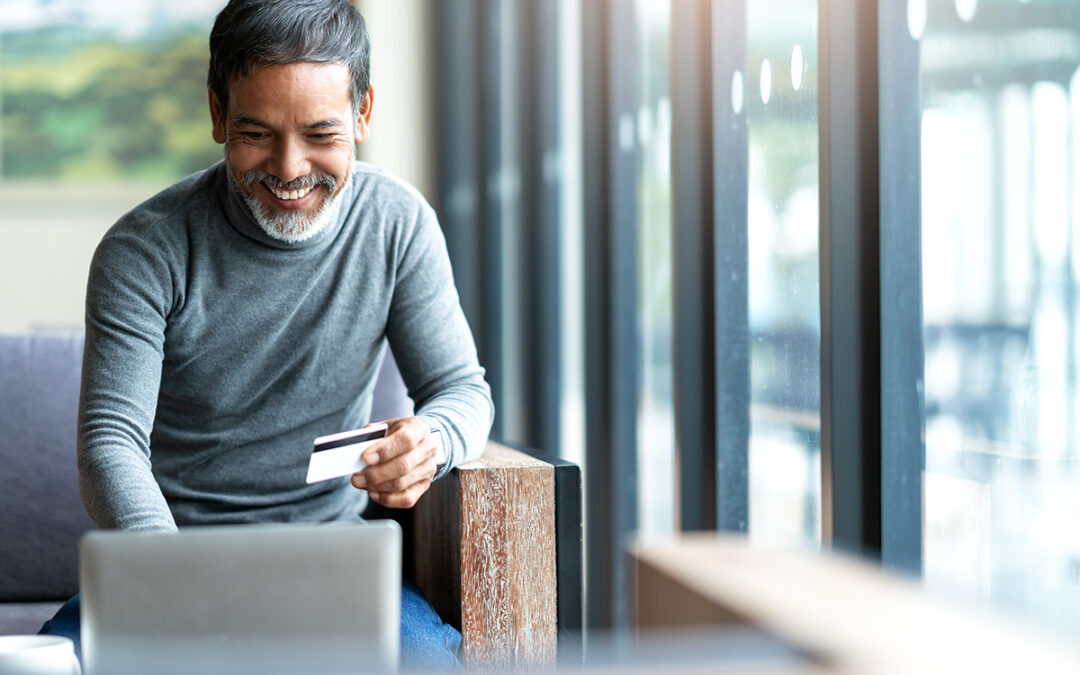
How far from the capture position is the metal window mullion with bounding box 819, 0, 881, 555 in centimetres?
138

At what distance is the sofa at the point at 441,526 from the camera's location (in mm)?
1521

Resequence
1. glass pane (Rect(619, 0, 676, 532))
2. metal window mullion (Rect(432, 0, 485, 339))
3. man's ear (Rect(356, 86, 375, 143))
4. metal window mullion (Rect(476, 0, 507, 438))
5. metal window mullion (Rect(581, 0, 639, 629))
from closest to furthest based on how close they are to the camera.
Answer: man's ear (Rect(356, 86, 375, 143)) < glass pane (Rect(619, 0, 676, 532)) < metal window mullion (Rect(581, 0, 639, 629)) < metal window mullion (Rect(476, 0, 507, 438)) < metal window mullion (Rect(432, 0, 485, 339))

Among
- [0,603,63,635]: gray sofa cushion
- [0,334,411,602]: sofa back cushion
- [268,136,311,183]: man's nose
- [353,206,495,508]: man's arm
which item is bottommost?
[0,603,63,635]: gray sofa cushion

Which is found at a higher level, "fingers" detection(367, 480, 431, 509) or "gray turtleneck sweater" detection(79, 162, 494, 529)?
"gray turtleneck sweater" detection(79, 162, 494, 529)

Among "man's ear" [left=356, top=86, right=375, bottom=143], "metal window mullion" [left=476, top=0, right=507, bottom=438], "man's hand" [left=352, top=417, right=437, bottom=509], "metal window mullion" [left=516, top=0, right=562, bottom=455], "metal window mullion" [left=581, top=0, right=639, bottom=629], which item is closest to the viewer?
"man's hand" [left=352, top=417, right=437, bottom=509]

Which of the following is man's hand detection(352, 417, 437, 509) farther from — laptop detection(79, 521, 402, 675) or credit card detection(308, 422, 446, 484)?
laptop detection(79, 521, 402, 675)

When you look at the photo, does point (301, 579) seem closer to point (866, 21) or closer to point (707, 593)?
point (707, 593)

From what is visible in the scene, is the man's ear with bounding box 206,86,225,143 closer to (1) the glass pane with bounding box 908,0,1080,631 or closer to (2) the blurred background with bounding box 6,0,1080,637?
(2) the blurred background with bounding box 6,0,1080,637

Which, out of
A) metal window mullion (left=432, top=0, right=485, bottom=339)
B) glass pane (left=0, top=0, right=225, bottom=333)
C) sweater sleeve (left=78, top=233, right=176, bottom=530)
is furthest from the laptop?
glass pane (left=0, top=0, right=225, bottom=333)

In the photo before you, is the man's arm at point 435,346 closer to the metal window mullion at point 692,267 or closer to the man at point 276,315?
the man at point 276,315

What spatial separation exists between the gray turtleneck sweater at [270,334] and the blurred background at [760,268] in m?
0.47

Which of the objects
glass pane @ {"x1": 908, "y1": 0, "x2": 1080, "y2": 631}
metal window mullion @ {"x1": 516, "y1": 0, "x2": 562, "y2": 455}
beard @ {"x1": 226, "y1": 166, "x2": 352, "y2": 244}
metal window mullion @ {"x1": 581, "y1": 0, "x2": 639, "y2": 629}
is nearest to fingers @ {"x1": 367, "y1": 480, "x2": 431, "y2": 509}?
beard @ {"x1": 226, "y1": 166, "x2": 352, "y2": 244}

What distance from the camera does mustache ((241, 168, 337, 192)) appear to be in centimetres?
156

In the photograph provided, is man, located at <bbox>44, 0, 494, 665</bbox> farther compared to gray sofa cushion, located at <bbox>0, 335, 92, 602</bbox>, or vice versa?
gray sofa cushion, located at <bbox>0, 335, 92, 602</bbox>
